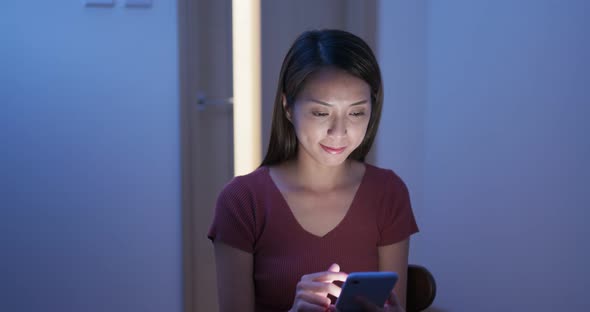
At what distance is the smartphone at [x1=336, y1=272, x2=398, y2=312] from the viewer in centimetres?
91

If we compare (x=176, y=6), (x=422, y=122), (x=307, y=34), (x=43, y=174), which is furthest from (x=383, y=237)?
(x=43, y=174)

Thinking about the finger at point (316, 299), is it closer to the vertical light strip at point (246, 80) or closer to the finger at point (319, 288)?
the finger at point (319, 288)

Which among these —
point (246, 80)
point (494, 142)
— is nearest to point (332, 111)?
point (494, 142)

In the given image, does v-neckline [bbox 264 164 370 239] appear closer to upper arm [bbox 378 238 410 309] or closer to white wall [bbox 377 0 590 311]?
upper arm [bbox 378 238 410 309]

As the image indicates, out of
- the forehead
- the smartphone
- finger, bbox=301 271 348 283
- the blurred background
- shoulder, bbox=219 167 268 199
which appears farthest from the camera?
the blurred background

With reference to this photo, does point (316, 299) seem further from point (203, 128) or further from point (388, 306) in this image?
point (203, 128)

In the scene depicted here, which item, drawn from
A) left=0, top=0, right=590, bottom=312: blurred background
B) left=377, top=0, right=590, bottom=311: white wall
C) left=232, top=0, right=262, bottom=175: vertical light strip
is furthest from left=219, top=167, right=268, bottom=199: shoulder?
left=232, top=0, right=262, bottom=175: vertical light strip

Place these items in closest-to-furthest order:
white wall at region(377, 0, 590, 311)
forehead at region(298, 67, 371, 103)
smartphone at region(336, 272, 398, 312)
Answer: smartphone at region(336, 272, 398, 312), forehead at region(298, 67, 371, 103), white wall at region(377, 0, 590, 311)

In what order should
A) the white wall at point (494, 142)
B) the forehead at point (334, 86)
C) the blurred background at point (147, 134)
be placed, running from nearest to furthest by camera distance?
the forehead at point (334, 86) < the white wall at point (494, 142) < the blurred background at point (147, 134)

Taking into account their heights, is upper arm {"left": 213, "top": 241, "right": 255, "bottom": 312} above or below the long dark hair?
below

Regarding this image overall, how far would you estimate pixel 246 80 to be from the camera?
246 cm

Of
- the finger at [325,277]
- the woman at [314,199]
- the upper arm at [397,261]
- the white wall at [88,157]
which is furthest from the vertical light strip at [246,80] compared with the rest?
the finger at [325,277]

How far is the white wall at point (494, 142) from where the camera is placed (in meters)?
1.48

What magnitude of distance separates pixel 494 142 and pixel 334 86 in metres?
0.91
